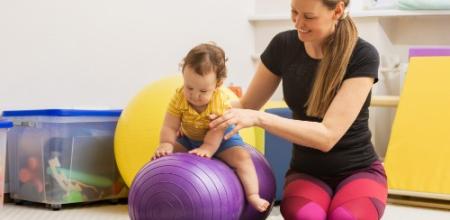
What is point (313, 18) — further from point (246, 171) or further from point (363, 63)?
point (246, 171)

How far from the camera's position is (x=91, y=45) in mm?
3346

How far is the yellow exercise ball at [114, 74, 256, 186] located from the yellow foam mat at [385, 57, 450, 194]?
97 cm

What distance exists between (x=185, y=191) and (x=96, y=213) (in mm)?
1050

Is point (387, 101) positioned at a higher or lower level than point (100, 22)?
lower

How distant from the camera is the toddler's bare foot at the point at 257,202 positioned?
206 centimetres

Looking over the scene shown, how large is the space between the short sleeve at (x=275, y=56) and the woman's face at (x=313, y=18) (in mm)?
213

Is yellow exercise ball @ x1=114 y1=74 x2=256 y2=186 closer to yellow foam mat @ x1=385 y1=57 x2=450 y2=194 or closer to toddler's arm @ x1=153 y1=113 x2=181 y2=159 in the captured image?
toddler's arm @ x1=153 y1=113 x2=181 y2=159

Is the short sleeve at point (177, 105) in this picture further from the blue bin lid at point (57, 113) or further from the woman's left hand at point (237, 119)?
the blue bin lid at point (57, 113)

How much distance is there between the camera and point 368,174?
2150mm

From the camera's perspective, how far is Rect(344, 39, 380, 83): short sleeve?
207 cm

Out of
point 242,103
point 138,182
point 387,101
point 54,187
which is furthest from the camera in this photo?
point 387,101

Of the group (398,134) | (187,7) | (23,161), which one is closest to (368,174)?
(398,134)

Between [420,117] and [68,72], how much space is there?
6.37 feet

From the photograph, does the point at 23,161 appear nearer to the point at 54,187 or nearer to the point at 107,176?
the point at 54,187
